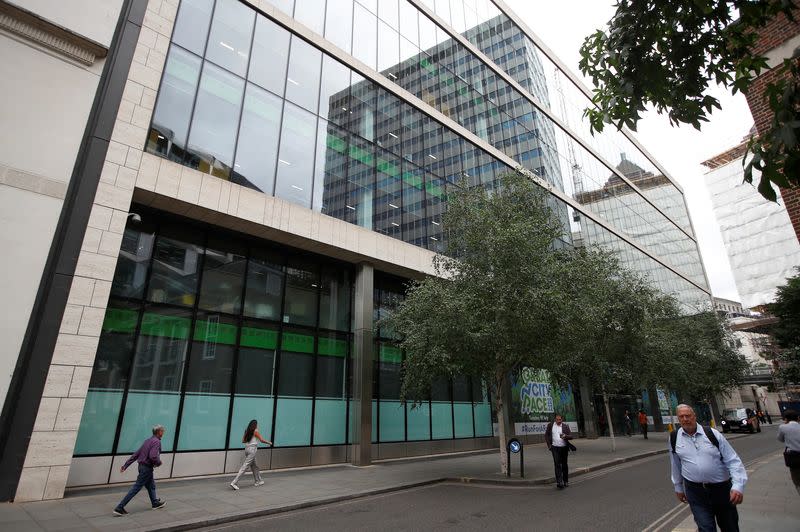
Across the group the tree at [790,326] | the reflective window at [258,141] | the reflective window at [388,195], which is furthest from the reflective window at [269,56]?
the tree at [790,326]

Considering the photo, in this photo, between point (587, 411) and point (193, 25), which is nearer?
point (193, 25)

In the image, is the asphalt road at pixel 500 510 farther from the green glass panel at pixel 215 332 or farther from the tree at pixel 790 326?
the tree at pixel 790 326

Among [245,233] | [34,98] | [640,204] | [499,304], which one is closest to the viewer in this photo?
[34,98]

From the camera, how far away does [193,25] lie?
14781 millimetres

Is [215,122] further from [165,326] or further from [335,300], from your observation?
[335,300]

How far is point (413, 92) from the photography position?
22.0 metres

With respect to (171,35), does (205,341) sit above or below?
below

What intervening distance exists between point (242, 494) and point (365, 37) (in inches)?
756

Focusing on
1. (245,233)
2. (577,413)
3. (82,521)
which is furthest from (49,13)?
(577,413)

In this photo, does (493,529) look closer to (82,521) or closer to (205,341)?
(82,521)

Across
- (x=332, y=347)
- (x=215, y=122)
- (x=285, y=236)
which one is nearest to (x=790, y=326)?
(x=332, y=347)

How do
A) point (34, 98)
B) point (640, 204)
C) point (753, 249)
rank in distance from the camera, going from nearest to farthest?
1. point (34, 98)
2. point (640, 204)
3. point (753, 249)

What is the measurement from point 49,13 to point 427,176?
1480cm

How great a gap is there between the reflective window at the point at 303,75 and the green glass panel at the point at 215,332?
8.90 meters
